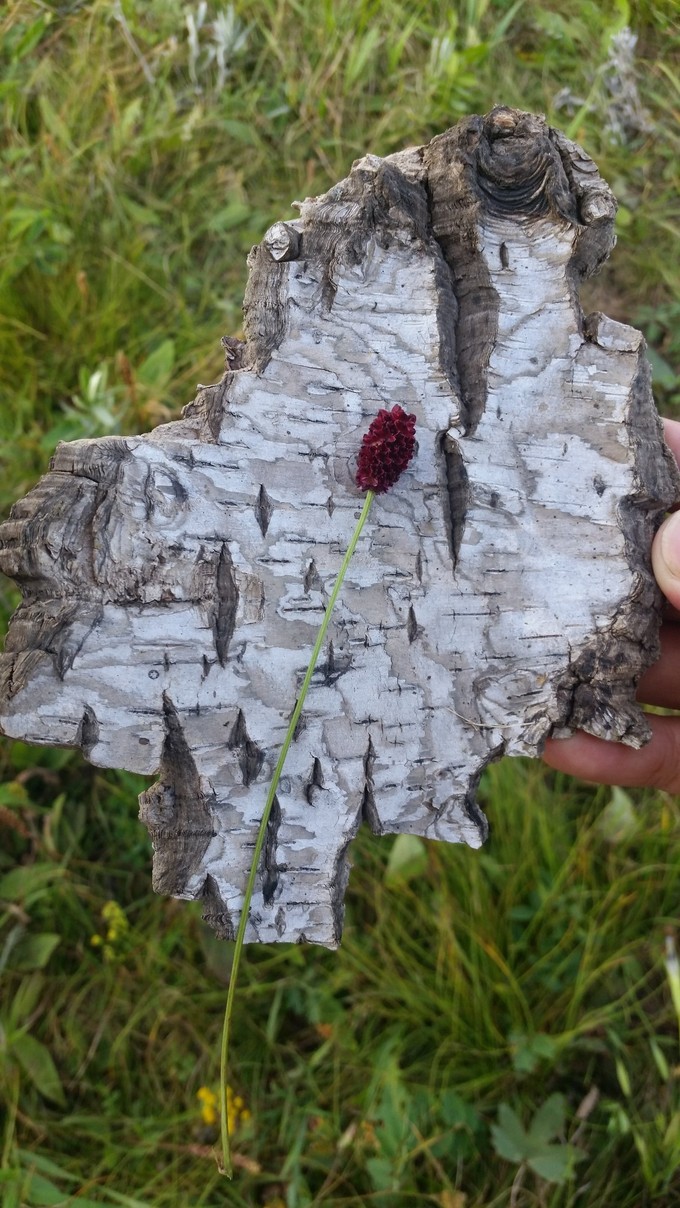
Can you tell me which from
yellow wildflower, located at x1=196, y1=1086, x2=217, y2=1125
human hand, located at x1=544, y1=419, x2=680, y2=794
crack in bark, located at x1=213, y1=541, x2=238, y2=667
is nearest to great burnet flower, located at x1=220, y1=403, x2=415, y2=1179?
crack in bark, located at x1=213, y1=541, x2=238, y2=667

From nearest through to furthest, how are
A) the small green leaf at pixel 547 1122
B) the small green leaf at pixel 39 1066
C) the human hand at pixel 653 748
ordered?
the human hand at pixel 653 748
the small green leaf at pixel 547 1122
the small green leaf at pixel 39 1066

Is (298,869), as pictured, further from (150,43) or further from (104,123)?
(150,43)

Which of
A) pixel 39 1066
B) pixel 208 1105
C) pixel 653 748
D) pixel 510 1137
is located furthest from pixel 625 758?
pixel 39 1066

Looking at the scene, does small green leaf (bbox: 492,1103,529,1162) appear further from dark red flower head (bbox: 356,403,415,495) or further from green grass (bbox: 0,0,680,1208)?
dark red flower head (bbox: 356,403,415,495)

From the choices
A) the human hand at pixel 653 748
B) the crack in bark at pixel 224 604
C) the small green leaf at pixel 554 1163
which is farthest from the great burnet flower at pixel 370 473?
the small green leaf at pixel 554 1163

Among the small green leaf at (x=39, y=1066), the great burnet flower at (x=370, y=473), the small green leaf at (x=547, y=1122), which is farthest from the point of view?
the small green leaf at (x=39, y=1066)

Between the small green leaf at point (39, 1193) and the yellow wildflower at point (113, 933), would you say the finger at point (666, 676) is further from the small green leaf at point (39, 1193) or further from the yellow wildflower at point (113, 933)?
the small green leaf at point (39, 1193)

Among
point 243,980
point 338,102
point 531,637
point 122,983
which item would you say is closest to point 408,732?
point 531,637
